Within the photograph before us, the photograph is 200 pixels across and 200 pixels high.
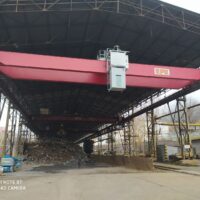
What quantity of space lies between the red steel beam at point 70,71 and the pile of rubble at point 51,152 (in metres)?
16.6

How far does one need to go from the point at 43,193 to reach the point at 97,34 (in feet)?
31.6

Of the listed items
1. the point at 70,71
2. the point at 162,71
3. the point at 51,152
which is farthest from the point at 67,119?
the point at 162,71

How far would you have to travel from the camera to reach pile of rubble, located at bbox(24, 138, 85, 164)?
2588 centimetres

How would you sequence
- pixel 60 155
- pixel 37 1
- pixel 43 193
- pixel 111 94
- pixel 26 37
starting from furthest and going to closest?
pixel 60 155, pixel 111 94, pixel 26 37, pixel 37 1, pixel 43 193

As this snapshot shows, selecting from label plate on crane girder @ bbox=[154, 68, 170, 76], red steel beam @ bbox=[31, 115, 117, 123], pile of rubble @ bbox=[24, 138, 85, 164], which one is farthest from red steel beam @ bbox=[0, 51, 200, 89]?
pile of rubble @ bbox=[24, 138, 85, 164]

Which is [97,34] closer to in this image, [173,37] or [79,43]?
[79,43]

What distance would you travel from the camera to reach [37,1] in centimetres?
1225

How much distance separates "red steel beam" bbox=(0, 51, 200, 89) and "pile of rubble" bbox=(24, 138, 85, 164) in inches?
653

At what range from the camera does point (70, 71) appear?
34.3ft

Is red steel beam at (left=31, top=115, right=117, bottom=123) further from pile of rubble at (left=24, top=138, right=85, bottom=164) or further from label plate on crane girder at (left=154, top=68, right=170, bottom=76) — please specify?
label plate on crane girder at (left=154, top=68, right=170, bottom=76)

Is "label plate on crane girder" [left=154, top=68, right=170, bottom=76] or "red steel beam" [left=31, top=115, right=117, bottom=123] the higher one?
"label plate on crane girder" [left=154, top=68, right=170, bottom=76]

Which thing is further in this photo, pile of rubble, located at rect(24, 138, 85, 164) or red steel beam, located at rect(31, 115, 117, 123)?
red steel beam, located at rect(31, 115, 117, 123)

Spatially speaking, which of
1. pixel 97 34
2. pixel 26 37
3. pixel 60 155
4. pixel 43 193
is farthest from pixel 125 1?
pixel 60 155

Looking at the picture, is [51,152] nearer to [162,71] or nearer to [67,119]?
[67,119]
